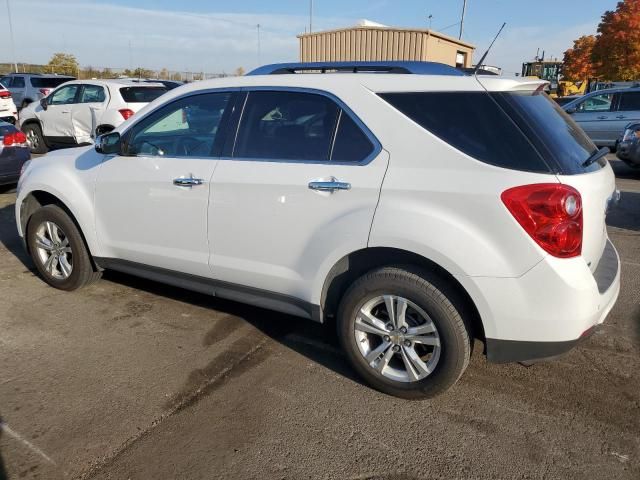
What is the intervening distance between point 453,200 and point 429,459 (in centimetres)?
127

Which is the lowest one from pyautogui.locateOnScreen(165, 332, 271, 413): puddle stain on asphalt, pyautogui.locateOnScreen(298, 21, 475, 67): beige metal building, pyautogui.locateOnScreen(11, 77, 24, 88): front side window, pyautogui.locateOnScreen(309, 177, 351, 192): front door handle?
pyautogui.locateOnScreen(165, 332, 271, 413): puddle stain on asphalt

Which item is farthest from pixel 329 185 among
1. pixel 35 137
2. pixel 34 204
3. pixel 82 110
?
pixel 35 137

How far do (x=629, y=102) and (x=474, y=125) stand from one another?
12.3m

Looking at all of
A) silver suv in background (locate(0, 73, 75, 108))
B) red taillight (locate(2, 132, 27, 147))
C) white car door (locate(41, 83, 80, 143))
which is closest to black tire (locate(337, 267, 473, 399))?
red taillight (locate(2, 132, 27, 147))

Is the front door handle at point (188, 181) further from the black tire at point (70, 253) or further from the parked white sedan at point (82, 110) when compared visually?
the parked white sedan at point (82, 110)

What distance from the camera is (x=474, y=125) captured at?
2.65 meters

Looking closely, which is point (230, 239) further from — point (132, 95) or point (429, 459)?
point (132, 95)

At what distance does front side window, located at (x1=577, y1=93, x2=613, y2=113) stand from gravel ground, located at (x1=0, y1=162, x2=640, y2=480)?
10.6m

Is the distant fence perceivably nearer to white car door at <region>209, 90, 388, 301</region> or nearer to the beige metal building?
the beige metal building

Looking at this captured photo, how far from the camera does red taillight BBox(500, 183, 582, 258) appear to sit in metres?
2.44

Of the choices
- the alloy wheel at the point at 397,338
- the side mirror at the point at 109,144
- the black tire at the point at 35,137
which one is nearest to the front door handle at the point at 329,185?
the alloy wheel at the point at 397,338

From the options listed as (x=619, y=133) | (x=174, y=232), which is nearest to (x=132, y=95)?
(x=174, y=232)

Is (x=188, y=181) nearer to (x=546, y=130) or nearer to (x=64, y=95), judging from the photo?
(x=546, y=130)

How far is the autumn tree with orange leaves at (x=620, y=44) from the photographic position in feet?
107
